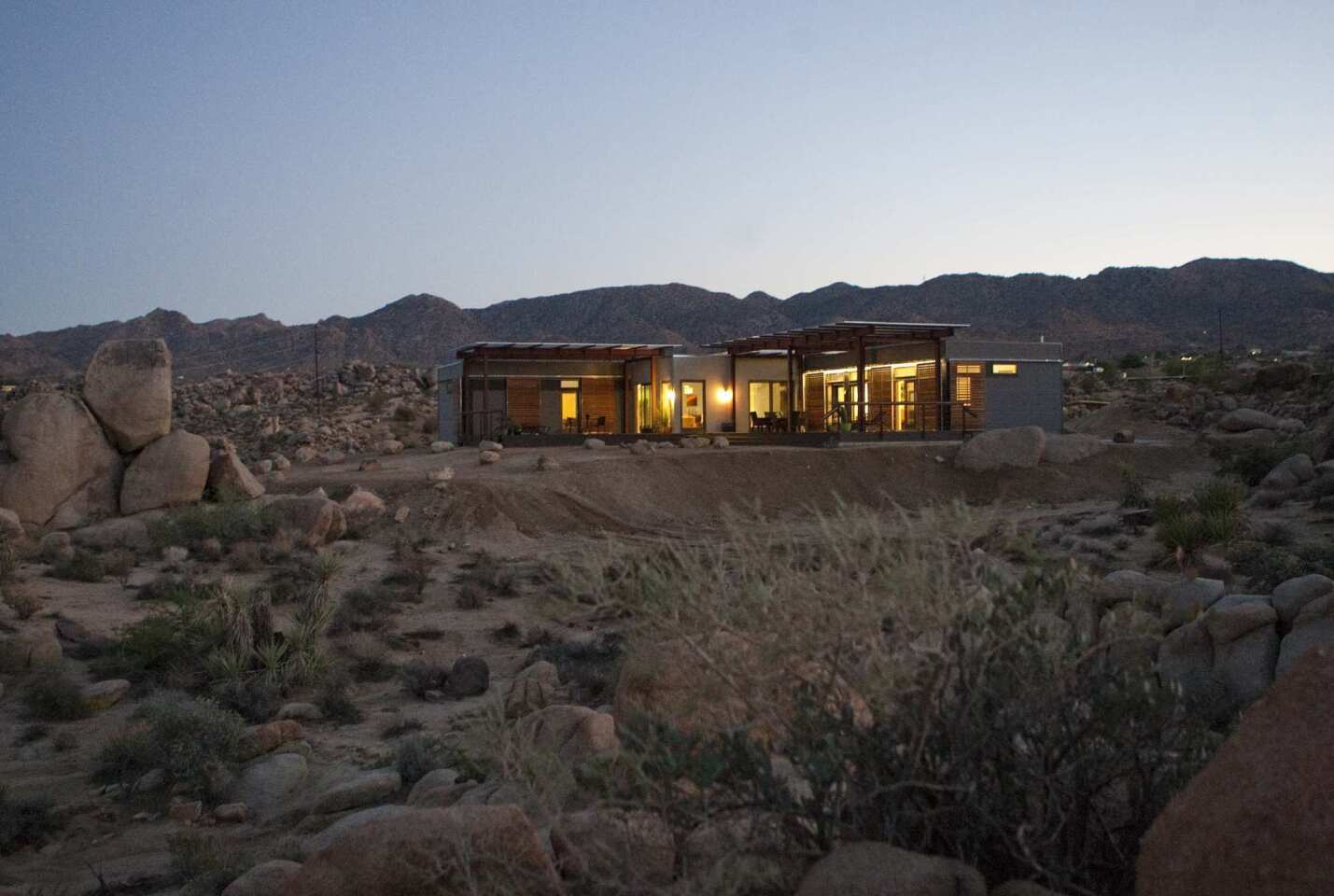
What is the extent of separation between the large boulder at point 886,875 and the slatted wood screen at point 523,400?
3211cm

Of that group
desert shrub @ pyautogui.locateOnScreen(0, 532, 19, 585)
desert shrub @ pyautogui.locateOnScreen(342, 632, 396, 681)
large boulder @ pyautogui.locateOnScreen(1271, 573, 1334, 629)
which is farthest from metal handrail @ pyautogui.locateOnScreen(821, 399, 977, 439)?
large boulder @ pyautogui.locateOnScreen(1271, 573, 1334, 629)

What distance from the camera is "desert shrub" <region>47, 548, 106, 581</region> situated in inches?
597

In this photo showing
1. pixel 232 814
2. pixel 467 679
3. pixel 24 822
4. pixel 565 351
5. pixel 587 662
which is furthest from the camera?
pixel 565 351

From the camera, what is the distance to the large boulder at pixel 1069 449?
2514 centimetres

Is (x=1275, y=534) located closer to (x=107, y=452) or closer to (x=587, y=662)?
(x=587, y=662)

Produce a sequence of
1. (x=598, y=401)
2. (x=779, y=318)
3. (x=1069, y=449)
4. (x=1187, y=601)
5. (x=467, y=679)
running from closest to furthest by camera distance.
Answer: (x=1187, y=601), (x=467, y=679), (x=1069, y=449), (x=598, y=401), (x=779, y=318)

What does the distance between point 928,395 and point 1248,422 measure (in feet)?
29.5

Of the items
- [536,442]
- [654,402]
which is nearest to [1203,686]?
[536,442]

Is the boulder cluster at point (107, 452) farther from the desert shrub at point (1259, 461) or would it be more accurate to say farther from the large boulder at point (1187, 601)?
the desert shrub at point (1259, 461)

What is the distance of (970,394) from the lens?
32.2 metres

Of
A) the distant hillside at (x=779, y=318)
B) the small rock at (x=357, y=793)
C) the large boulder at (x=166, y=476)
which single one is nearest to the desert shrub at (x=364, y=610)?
the large boulder at (x=166, y=476)

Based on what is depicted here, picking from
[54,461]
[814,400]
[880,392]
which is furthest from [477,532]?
[814,400]

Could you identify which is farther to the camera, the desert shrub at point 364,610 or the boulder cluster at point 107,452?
the boulder cluster at point 107,452

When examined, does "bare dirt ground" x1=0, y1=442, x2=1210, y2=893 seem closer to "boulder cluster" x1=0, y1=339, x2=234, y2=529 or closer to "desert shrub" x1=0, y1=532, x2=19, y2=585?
"desert shrub" x1=0, y1=532, x2=19, y2=585
